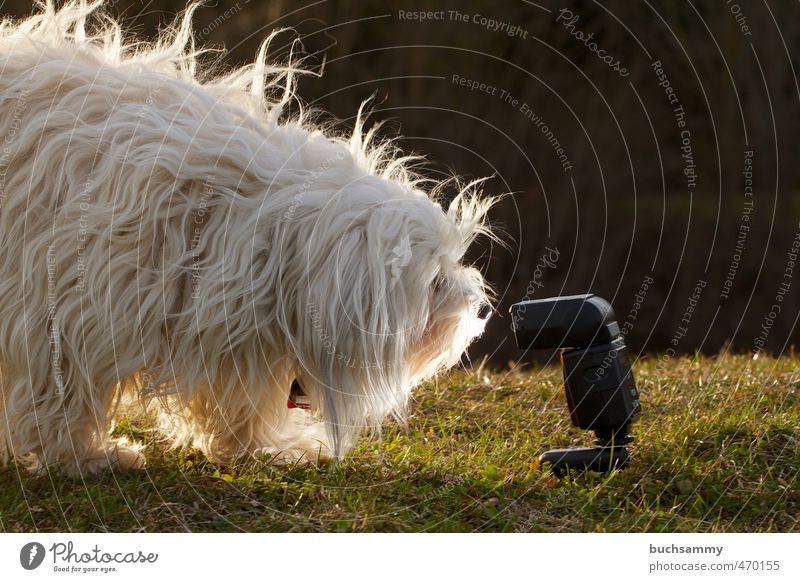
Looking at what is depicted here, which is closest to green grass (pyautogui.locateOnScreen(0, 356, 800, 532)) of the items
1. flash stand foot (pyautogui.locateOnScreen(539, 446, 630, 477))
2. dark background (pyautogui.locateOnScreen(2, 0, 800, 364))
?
flash stand foot (pyautogui.locateOnScreen(539, 446, 630, 477))

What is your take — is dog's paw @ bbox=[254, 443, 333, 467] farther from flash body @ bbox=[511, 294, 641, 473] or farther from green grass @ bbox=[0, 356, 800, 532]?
flash body @ bbox=[511, 294, 641, 473]

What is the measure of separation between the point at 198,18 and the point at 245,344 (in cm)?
559

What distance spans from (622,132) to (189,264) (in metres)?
7.58

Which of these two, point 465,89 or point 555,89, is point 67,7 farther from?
point 555,89

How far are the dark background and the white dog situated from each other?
5557 millimetres

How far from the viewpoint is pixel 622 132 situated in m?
9.97

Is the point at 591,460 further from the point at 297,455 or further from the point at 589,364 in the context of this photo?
the point at 297,455

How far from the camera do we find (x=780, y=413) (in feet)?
12.7

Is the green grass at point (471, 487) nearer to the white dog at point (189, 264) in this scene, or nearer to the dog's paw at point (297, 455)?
the dog's paw at point (297, 455)

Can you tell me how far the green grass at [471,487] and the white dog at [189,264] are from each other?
0.74 ft

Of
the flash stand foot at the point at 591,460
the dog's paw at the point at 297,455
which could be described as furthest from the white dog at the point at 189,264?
the flash stand foot at the point at 591,460

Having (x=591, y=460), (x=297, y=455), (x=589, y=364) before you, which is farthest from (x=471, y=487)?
(x=297, y=455)

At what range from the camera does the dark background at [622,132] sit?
29.6 feet

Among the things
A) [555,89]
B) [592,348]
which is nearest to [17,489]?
[592,348]
